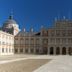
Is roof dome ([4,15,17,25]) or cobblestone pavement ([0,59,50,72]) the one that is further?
roof dome ([4,15,17,25])

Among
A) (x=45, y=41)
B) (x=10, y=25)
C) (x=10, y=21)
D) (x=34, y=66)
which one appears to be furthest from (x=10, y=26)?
(x=34, y=66)

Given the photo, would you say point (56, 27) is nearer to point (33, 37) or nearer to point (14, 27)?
point (33, 37)

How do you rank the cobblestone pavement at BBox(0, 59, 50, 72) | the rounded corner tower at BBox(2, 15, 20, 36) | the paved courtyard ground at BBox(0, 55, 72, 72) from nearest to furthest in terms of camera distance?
1. the cobblestone pavement at BBox(0, 59, 50, 72)
2. the paved courtyard ground at BBox(0, 55, 72, 72)
3. the rounded corner tower at BBox(2, 15, 20, 36)

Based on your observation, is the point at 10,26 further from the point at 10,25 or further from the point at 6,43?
the point at 6,43

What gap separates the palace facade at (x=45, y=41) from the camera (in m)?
84.2

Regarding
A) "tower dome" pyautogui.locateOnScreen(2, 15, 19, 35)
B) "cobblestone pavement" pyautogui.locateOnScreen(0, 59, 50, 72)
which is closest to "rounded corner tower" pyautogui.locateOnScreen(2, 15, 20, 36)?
"tower dome" pyautogui.locateOnScreen(2, 15, 19, 35)

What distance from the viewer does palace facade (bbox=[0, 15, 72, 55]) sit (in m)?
84.2

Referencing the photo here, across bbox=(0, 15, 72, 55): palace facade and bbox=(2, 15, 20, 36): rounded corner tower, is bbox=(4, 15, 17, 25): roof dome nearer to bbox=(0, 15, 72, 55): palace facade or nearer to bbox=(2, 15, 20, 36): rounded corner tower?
bbox=(2, 15, 20, 36): rounded corner tower

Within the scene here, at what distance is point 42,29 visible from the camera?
85250mm

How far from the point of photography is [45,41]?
280 ft

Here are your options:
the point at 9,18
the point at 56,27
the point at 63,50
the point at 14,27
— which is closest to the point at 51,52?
the point at 63,50

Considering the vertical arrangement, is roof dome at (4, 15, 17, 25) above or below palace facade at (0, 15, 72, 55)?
above

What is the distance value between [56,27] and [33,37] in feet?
32.8

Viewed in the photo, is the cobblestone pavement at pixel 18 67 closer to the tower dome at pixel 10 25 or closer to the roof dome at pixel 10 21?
the tower dome at pixel 10 25
